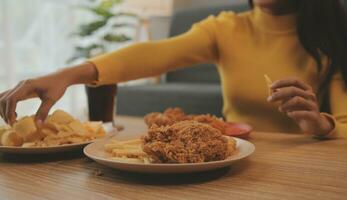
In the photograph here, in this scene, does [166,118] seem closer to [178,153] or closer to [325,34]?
[178,153]

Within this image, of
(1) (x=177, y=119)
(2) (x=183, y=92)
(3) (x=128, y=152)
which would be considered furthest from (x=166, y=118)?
(2) (x=183, y=92)

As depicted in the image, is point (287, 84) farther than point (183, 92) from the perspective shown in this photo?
No

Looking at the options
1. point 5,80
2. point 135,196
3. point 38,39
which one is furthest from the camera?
point 38,39

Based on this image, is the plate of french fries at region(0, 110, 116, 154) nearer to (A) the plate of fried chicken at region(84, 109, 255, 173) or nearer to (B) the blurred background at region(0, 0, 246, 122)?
(A) the plate of fried chicken at region(84, 109, 255, 173)

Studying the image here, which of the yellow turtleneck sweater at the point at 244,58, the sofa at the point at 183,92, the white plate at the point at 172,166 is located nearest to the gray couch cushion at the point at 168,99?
the sofa at the point at 183,92

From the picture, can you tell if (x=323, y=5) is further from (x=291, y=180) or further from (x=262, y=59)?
(x=291, y=180)

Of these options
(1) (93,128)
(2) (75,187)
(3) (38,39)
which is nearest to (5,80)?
(3) (38,39)
